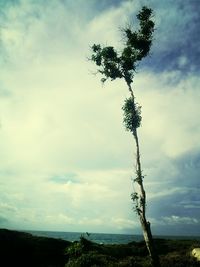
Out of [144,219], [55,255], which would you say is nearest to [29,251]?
[55,255]

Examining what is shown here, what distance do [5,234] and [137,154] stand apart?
20.8m

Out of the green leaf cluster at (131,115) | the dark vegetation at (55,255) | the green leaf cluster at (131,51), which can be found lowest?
the dark vegetation at (55,255)

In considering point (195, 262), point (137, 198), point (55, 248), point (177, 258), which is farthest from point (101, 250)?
point (137, 198)

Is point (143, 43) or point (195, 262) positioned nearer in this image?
point (143, 43)

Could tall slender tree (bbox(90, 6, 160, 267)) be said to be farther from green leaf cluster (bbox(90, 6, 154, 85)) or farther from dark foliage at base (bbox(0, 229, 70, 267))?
dark foliage at base (bbox(0, 229, 70, 267))

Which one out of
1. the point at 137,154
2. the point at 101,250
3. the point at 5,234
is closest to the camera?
the point at 137,154

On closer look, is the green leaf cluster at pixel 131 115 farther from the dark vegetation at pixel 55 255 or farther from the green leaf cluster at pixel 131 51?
the dark vegetation at pixel 55 255

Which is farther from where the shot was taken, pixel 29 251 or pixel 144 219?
pixel 29 251

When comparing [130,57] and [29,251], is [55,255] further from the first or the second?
[130,57]

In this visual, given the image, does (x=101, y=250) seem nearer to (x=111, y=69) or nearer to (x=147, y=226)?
(x=147, y=226)

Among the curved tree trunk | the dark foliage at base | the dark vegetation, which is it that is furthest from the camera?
the dark foliage at base

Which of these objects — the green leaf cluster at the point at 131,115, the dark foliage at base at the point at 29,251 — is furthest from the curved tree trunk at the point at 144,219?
the dark foliage at base at the point at 29,251

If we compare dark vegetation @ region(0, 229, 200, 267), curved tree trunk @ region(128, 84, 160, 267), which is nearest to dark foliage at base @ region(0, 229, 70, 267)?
dark vegetation @ region(0, 229, 200, 267)

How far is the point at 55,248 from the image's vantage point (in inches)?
1542
